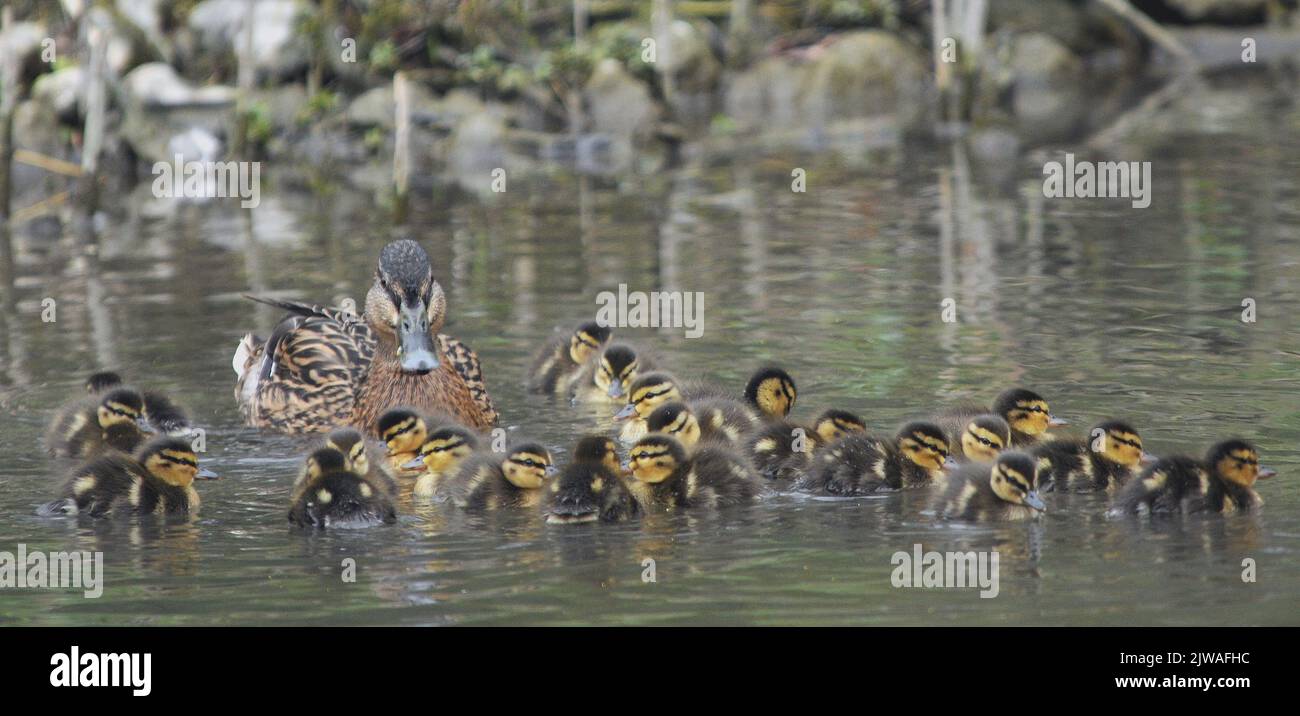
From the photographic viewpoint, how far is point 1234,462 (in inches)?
247

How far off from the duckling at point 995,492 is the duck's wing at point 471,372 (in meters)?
2.42

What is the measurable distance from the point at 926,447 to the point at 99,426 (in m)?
3.23

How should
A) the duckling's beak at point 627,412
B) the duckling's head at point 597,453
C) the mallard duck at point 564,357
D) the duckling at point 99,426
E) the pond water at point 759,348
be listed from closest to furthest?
1. the pond water at point 759,348
2. the duckling's head at point 597,453
3. the duckling at point 99,426
4. the duckling's beak at point 627,412
5. the mallard duck at point 564,357

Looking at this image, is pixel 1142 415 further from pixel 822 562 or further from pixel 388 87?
pixel 388 87

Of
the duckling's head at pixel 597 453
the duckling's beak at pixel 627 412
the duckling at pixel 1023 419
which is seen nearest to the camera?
the duckling's head at pixel 597 453

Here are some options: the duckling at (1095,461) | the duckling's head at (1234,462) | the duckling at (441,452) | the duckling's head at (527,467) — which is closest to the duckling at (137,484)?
the duckling at (441,452)

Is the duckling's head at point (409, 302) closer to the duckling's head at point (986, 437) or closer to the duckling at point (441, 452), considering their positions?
the duckling at point (441, 452)

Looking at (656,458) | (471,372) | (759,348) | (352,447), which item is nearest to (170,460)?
(352,447)

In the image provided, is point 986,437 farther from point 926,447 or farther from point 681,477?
point 681,477

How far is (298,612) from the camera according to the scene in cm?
556

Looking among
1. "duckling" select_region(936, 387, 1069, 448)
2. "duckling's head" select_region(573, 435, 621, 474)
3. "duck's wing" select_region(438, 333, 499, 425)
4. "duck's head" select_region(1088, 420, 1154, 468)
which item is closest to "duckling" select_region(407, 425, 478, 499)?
"duckling's head" select_region(573, 435, 621, 474)

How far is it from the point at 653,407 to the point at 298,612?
7.99ft

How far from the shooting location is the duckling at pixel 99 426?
7.64 metres

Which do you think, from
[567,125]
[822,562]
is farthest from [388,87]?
[822,562]
